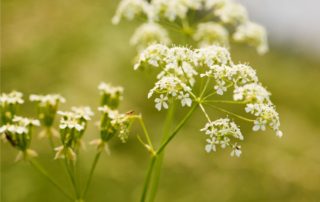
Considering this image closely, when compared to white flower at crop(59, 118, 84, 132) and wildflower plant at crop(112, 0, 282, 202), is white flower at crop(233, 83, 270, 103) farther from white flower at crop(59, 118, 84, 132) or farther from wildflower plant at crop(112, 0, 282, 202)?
white flower at crop(59, 118, 84, 132)

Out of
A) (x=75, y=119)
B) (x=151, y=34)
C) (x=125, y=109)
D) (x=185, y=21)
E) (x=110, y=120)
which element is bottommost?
(x=75, y=119)

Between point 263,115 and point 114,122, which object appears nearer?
point 263,115

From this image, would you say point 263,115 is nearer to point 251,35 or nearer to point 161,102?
point 161,102

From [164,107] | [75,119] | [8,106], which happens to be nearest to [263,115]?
[164,107]

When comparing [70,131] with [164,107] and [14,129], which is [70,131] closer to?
[14,129]

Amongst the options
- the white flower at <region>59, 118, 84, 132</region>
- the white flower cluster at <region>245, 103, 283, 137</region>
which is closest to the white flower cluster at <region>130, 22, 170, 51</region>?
the white flower at <region>59, 118, 84, 132</region>

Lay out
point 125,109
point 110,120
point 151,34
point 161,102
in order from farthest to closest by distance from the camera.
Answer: point 125,109 → point 151,34 → point 110,120 → point 161,102

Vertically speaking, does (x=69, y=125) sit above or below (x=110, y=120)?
below

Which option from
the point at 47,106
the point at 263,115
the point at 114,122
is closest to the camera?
the point at 263,115
